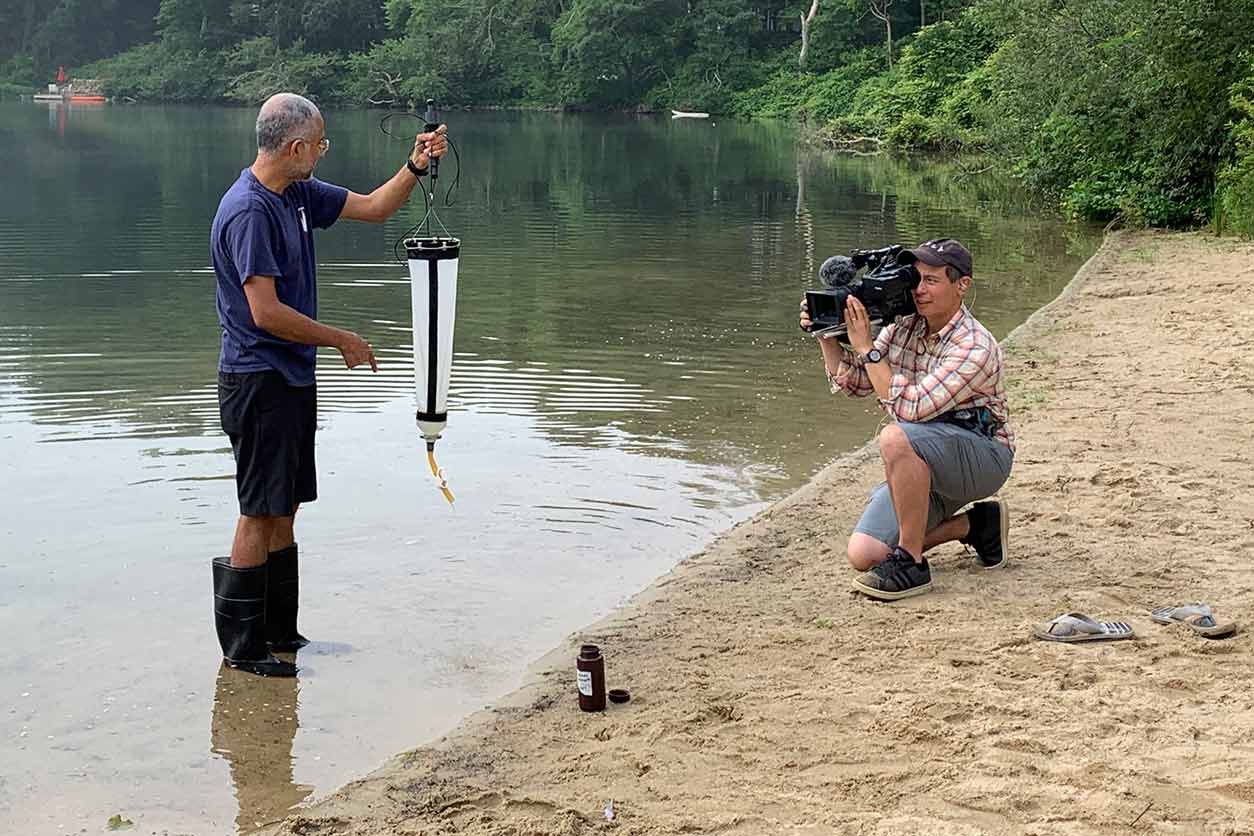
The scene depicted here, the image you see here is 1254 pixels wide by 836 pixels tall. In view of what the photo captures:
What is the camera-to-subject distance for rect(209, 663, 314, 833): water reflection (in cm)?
470

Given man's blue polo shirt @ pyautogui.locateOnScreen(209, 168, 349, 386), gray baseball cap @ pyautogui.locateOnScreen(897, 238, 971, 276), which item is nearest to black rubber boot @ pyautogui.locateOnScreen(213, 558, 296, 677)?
man's blue polo shirt @ pyautogui.locateOnScreen(209, 168, 349, 386)

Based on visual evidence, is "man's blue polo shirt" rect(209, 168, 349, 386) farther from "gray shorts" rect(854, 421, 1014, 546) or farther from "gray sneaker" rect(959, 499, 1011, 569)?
"gray sneaker" rect(959, 499, 1011, 569)

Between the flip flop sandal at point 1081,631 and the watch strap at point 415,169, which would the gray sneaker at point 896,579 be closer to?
the flip flop sandal at point 1081,631

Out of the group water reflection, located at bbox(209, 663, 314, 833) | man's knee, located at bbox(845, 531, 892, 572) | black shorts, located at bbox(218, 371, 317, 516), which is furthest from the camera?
man's knee, located at bbox(845, 531, 892, 572)

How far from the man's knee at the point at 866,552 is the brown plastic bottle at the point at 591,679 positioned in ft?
4.93

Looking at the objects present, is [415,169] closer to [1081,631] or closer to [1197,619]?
[1081,631]

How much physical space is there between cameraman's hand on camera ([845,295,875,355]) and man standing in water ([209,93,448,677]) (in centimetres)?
165

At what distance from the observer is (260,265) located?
5246 mm

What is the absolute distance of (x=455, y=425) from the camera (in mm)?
9938

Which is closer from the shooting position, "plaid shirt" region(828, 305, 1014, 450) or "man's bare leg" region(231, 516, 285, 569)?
"man's bare leg" region(231, 516, 285, 569)

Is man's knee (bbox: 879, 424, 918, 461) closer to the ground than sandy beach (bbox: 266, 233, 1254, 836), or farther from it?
farther from it

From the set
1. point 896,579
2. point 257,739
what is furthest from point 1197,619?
point 257,739

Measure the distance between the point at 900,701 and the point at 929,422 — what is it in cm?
149

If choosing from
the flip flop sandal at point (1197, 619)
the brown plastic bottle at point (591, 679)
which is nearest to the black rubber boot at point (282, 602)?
the brown plastic bottle at point (591, 679)
